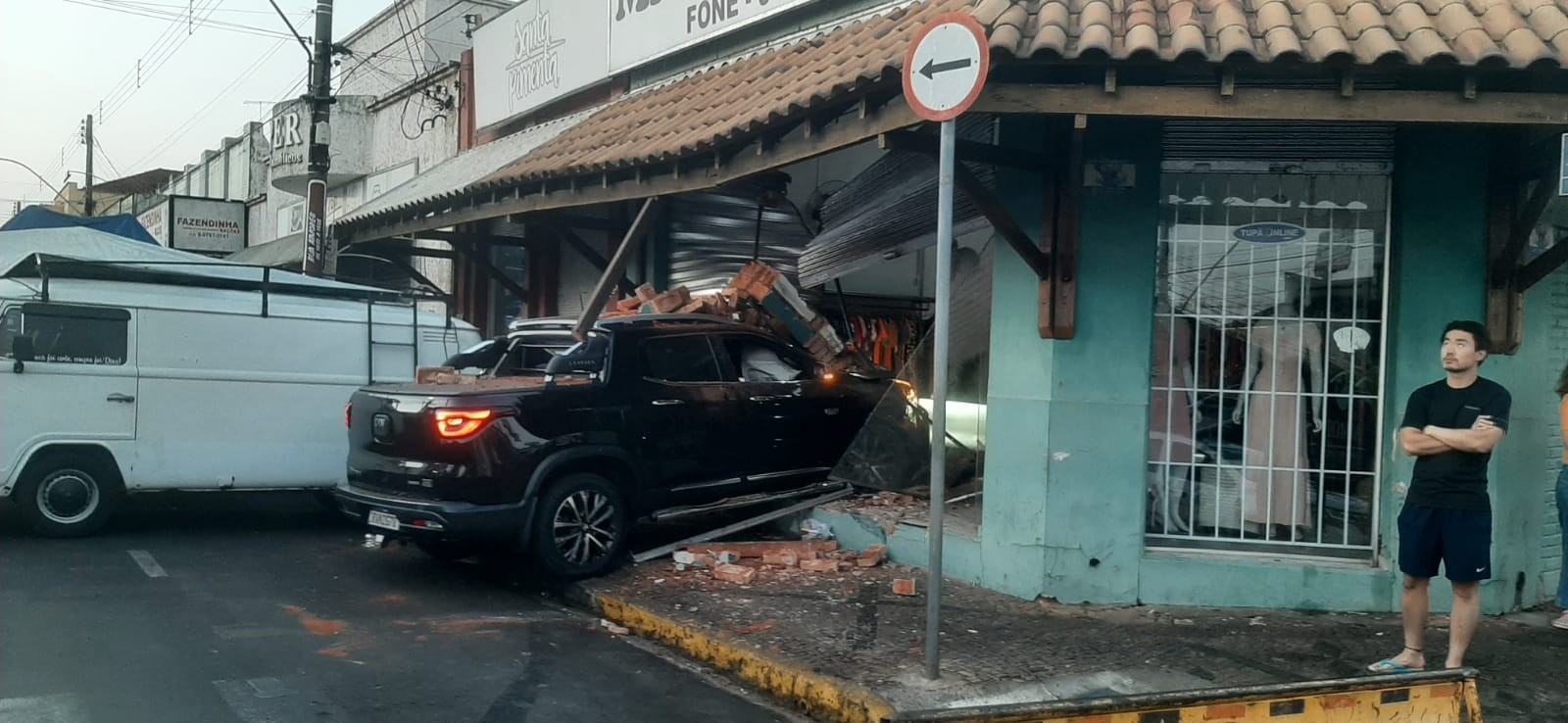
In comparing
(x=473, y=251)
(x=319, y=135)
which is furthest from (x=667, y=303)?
(x=319, y=135)

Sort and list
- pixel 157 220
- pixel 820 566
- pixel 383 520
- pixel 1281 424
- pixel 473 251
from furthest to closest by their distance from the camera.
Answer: pixel 157 220
pixel 473 251
pixel 820 566
pixel 383 520
pixel 1281 424

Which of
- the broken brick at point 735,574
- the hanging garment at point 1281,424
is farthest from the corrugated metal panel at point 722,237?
the hanging garment at point 1281,424

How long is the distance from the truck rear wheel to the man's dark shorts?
463 centimetres

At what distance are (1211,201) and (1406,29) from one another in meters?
1.51

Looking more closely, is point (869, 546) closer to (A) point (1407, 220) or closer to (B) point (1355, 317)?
(B) point (1355, 317)

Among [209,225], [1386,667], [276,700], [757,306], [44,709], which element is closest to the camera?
[44,709]

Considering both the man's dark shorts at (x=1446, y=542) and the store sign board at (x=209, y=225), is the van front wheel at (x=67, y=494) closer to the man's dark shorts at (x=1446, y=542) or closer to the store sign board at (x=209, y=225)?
the man's dark shorts at (x=1446, y=542)

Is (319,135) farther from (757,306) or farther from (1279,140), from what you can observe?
(1279,140)

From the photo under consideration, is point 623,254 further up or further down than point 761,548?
further up

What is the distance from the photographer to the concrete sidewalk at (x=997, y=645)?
5.12 metres

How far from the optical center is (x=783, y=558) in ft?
25.1

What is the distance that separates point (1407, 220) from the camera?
6.45 m

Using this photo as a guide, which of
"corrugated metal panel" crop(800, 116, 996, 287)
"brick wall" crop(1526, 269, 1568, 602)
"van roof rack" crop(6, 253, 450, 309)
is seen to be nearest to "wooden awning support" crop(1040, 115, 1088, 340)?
"corrugated metal panel" crop(800, 116, 996, 287)

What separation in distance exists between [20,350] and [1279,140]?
849 centimetres
